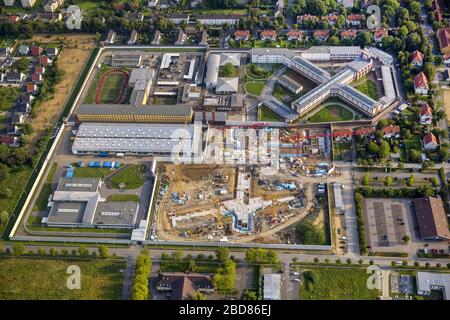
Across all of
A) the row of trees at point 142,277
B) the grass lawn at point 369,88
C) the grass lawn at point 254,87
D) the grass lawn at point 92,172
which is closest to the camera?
the row of trees at point 142,277

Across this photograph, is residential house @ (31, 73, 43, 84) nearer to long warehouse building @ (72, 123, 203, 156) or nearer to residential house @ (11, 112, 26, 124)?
residential house @ (11, 112, 26, 124)

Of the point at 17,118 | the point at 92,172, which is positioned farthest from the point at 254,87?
the point at 17,118

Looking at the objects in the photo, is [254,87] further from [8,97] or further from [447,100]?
[8,97]

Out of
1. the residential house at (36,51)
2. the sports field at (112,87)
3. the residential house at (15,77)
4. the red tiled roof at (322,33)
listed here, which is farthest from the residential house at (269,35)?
the residential house at (15,77)

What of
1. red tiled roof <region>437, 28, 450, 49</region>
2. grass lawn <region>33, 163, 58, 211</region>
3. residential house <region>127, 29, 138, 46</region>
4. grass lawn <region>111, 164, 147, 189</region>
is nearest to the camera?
grass lawn <region>33, 163, 58, 211</region>

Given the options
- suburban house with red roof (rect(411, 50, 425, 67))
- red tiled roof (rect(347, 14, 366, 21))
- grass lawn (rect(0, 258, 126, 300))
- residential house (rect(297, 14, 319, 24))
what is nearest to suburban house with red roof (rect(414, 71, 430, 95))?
suburban house with red roof (rect(411, 50, 425, 67))

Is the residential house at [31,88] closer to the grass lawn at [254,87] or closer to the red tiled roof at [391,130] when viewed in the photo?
the grass lawn at [254,87]
